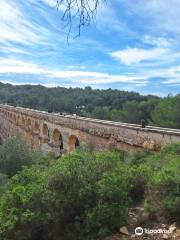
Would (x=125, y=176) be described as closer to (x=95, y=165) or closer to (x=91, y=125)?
(x=95, y=165)

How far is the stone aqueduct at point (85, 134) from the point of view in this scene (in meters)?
11.9

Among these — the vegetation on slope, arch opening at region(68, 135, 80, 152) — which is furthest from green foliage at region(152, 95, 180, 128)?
the vegetation on slope

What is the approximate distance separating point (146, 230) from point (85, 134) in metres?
12.5

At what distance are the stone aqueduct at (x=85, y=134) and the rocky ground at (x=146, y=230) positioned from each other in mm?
5020

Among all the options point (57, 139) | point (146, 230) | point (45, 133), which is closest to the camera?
point (146, 230)

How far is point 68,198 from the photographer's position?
6.04 metres

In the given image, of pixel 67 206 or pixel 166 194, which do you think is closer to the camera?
pixel 67 206

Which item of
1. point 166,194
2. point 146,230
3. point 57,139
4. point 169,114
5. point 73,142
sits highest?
point 169,114

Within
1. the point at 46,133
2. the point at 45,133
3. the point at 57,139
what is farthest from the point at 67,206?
the point at 45,133

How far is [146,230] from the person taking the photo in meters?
5.63

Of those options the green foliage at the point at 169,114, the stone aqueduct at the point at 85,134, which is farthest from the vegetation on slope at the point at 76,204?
the green foliage at the point at 169,114

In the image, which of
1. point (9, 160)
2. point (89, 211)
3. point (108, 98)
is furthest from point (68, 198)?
point (108, 98)

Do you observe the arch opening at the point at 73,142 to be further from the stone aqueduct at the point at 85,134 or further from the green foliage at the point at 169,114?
the green foliage at the point at 169,114

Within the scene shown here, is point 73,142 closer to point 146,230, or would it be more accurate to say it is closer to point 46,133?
point 46,133
